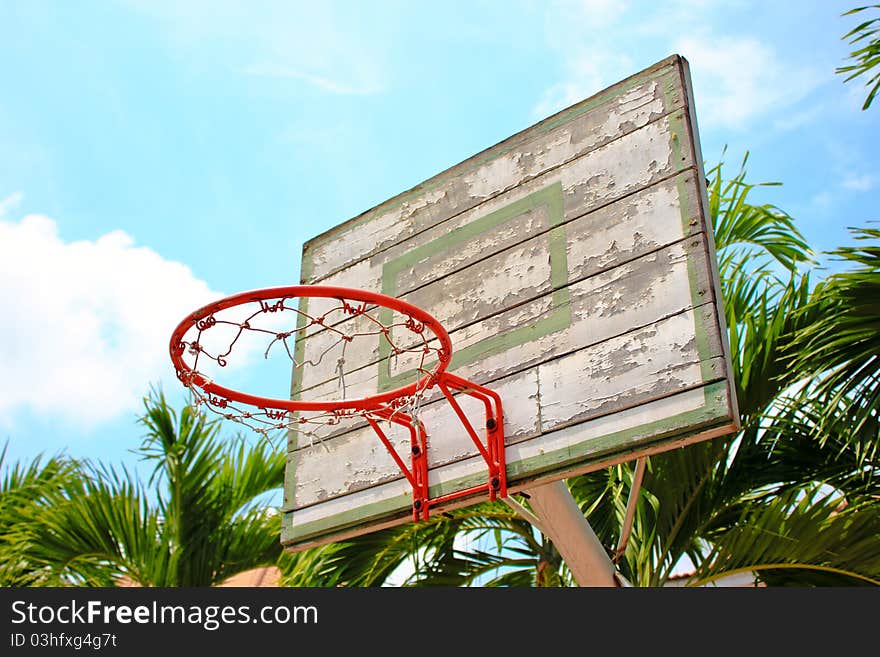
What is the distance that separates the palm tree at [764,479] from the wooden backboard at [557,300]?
3.90 ft

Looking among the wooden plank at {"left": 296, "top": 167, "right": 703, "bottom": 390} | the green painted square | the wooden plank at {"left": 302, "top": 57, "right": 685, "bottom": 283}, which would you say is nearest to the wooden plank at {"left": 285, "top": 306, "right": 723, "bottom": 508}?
the green painted square

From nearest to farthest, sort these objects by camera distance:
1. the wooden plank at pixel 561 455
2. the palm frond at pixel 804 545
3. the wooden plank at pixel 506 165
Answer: the wooden plank at pixel 561 455 < the wooden plank at pixel 506 165 < the palm frond at pixel 804 545

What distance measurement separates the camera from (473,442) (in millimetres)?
3990

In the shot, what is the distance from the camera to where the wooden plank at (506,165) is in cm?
409

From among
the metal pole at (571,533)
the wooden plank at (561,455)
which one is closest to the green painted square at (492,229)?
the wooden plank at (561,455)

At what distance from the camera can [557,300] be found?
398 cm

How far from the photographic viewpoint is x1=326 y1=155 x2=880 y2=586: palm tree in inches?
195

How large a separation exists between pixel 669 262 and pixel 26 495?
571 centimetres

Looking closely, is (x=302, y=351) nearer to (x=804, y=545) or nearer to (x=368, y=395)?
(x=368, y=395)

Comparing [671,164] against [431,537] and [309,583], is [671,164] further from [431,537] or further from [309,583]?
[309,583]

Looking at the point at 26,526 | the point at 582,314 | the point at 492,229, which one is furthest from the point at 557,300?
the point at 26,526

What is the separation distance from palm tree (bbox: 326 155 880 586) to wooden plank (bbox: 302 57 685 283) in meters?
1.48

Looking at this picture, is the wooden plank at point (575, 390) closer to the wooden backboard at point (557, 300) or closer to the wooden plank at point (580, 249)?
the wooden backboard at point (557, 300)

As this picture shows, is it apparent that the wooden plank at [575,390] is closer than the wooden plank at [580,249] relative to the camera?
Yes
